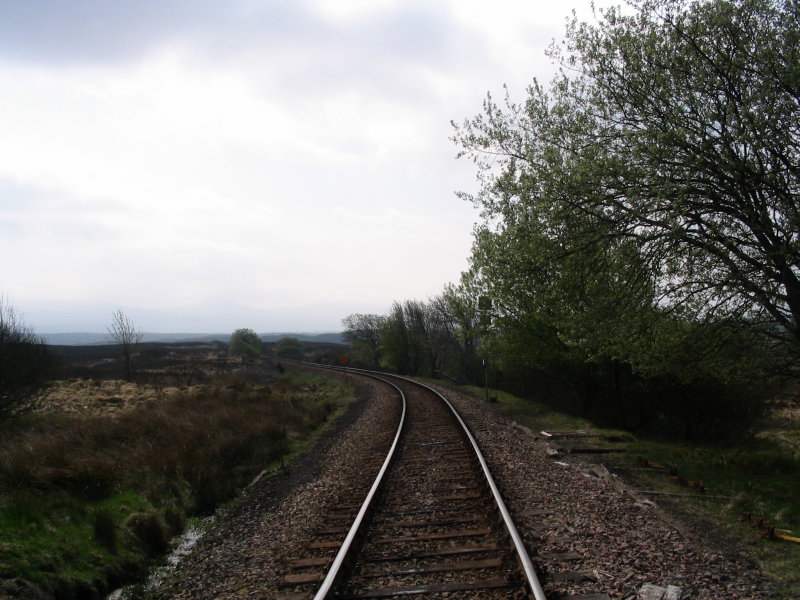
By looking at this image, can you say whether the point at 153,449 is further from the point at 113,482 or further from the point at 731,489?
the point at 731,489

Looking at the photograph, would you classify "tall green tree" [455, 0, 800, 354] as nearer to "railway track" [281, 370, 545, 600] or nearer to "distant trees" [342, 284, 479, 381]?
"railway track" [281, 370, 545, 600]

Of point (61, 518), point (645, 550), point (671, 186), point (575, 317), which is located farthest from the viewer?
point (575, 317)

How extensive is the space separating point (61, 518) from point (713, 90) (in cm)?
1306

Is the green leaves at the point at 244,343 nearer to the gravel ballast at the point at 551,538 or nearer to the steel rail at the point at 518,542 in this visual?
the gravel ballast at the point at 551,538

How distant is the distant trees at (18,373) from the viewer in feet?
48.4

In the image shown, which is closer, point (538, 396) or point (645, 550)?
point (645, 550)

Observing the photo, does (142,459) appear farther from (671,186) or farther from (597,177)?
(671,186)

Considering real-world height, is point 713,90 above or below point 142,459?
above

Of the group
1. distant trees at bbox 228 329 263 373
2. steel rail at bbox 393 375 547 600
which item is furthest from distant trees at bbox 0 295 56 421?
distant trees at bbox 228 329 263 373

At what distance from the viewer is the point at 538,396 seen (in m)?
31.0

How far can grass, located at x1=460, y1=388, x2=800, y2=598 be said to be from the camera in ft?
18.8

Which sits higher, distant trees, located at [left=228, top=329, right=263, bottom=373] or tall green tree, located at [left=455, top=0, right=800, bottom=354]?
tall green tree, located at [left=455, top=0, right=800, bottom=354]

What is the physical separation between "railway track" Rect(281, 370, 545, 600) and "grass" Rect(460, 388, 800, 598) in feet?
8.27

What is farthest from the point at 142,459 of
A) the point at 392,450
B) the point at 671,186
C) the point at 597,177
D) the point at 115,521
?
the point at 671,186
